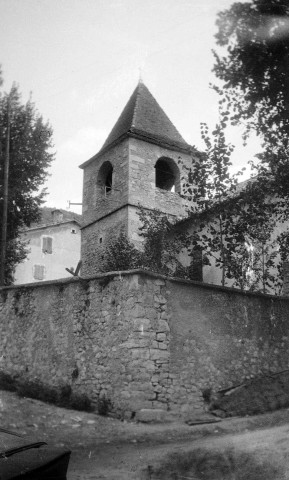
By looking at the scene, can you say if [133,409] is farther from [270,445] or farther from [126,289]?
[270,445]

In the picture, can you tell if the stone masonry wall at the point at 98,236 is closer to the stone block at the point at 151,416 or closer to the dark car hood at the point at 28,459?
the stone block at the point at 151,416

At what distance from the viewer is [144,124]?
20.1m

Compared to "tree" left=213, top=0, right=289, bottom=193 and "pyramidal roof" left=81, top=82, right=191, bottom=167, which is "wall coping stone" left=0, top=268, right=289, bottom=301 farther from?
"pyramidal roof" left=81, top=82, right=191, bottom=167

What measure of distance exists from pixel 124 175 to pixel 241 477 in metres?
14.9

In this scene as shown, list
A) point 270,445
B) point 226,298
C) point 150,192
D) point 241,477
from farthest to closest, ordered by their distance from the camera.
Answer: point 150,192
point 226,298
point 270,445
point 241,477

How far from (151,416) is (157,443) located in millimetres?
1199

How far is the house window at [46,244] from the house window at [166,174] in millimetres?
13339

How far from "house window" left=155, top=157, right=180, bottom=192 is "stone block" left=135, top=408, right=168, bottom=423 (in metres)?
12.7

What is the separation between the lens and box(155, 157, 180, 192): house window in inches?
779

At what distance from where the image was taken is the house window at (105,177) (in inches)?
806

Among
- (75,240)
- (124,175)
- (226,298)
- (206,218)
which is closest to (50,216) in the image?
(75,240)

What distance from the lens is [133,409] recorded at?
810cm

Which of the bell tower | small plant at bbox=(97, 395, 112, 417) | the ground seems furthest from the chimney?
the bell tower

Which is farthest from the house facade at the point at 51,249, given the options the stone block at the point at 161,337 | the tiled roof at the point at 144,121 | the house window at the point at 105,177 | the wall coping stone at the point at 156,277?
the stone block at the point at 161,337
